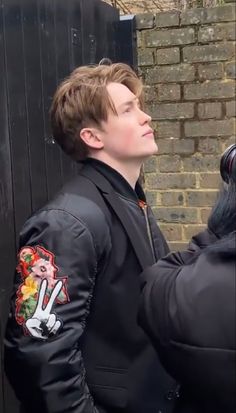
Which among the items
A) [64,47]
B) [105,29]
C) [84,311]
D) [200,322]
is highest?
[105,29]

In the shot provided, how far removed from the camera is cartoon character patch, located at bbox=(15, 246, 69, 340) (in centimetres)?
182

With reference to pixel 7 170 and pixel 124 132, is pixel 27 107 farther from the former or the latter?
pixel 124 132

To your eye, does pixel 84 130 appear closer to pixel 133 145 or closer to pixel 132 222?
pixel 133 145

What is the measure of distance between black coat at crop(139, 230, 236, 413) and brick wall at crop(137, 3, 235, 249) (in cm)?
263

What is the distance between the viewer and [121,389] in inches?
76.3

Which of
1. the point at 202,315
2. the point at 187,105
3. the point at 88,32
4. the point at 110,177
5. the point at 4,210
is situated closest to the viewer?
the point at 202,315

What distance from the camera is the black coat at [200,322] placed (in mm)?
1391

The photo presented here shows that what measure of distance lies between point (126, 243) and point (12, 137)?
861 mm

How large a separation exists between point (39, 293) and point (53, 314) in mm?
71

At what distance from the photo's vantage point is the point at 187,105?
13.6 ft

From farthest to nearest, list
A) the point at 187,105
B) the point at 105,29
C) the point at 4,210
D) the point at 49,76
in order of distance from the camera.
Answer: the point at 187,105 → the point at 105,29 → the point at 49,76 → the point at 4,210

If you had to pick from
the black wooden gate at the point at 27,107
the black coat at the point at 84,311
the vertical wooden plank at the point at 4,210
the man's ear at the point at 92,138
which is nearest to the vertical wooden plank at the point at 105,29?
the black wooden gate at the point at 27,107

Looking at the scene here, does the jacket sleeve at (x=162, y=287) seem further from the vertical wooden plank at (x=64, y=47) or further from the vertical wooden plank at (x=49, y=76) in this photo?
the vertical wooden plank at (x=64, y=47)

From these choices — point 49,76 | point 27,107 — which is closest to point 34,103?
point 27,107
